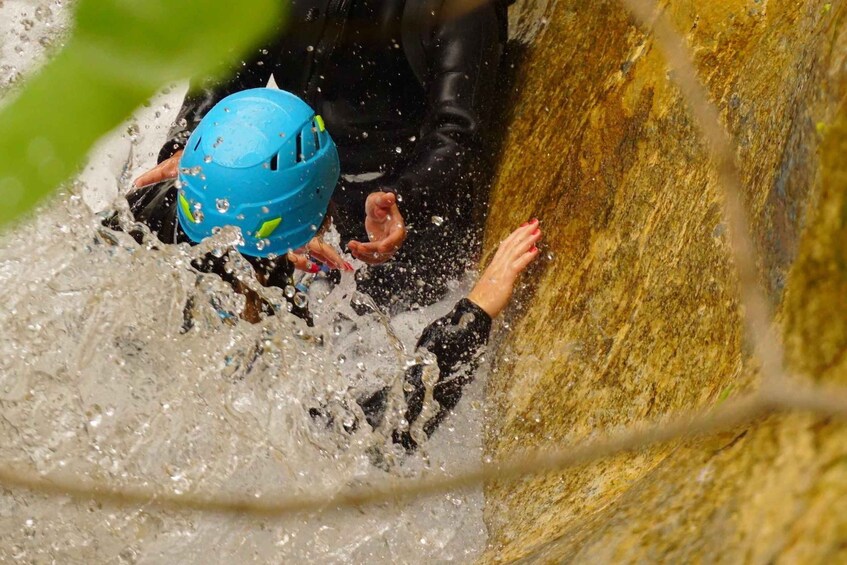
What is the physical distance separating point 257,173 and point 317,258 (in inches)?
25.7

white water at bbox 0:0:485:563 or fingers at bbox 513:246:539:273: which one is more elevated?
fingers at bbox 513:246:539:273

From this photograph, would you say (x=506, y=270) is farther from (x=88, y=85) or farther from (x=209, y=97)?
(x=88, y=85)

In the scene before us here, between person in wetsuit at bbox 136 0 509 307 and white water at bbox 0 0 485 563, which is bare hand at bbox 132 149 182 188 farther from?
white water at bbox 0 0 485 563

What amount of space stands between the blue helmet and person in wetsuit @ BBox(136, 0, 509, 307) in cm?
37

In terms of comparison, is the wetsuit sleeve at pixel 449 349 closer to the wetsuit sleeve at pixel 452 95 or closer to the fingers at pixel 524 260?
the fingers at pixel 524 260

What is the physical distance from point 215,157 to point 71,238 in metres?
0.56

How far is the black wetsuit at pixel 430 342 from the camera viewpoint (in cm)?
238

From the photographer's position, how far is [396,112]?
9.59 ft

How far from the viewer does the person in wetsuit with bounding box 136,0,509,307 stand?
2.68 m

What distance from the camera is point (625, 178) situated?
2.21 m

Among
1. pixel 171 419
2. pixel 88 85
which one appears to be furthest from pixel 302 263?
pixel 88 85

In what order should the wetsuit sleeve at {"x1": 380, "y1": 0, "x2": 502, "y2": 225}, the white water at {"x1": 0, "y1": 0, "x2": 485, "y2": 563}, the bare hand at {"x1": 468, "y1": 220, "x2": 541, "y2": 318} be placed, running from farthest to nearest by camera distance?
the wetsuit sleeve at {"x1": 380, "y1": 0, "x2": 502, "y2": 225} < the bare hand at {"x1": 468, "y1": 220, "x2": 541, "y2": 318} < the white water at {"x1": 0, "y1": 0, "x2": 485, "y2": 563}

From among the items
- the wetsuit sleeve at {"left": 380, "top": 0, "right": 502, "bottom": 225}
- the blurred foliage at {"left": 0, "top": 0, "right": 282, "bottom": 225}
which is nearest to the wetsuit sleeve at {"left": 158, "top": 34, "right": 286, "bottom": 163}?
the wetsuit sleeve at {"left": 380, "top": 0, "right": 502, "bottom": 225}

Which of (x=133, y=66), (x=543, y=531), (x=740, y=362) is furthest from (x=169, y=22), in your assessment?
(x=543, y=531)
